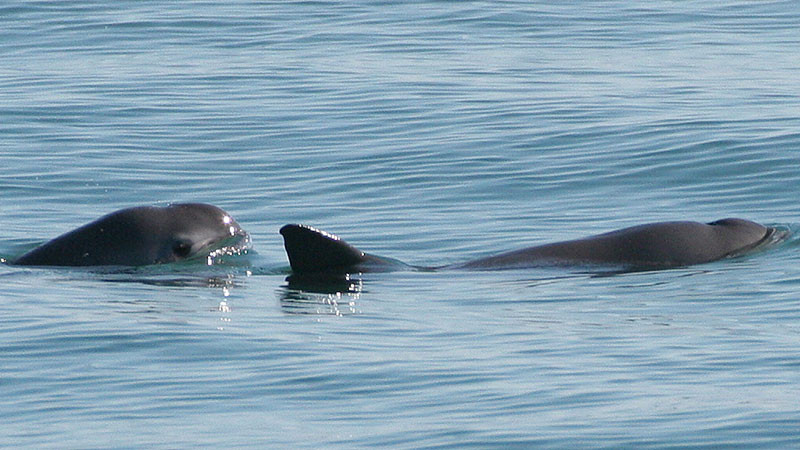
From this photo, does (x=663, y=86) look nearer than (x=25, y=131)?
No

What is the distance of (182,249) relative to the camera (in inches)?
606

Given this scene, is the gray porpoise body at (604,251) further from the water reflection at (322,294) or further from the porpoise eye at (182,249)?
the porpoise eye at (182,249)

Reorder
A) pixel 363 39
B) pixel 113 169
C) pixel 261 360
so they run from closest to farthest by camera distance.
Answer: pixel 261 360
pixel 113 169
pixel 363 39

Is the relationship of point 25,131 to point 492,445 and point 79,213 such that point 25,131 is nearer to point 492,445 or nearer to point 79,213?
point 79,213

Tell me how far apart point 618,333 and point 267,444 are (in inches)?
131

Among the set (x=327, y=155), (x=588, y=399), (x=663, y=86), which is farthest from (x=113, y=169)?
(x=588, y=399)

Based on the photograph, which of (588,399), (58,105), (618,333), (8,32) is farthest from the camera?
(8,32)

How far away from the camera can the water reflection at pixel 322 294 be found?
13.2m

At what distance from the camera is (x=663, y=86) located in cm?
2548

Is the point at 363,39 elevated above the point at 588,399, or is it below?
above

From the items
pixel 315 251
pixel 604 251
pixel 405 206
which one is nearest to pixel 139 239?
pixel 315 251

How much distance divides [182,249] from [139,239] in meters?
0.35

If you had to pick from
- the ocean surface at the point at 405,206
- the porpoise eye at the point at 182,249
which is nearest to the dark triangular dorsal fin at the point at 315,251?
the ocean surface at the point at 405,206

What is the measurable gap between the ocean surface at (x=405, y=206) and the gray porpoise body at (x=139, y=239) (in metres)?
0.21
